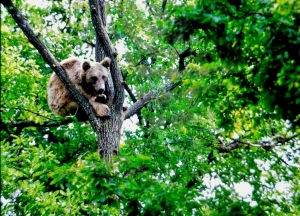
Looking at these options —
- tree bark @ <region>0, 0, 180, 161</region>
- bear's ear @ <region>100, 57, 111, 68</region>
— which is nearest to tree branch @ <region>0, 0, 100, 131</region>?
tree bark @ <region>0, 0, 180, 161</region>

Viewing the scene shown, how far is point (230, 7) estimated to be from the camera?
3.17 metres

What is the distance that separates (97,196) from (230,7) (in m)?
2.18

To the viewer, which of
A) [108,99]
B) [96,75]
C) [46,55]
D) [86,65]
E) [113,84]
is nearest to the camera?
[46,55]

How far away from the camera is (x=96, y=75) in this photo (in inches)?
283

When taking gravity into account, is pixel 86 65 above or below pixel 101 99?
above

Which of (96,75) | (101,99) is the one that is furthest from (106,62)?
(96,75)

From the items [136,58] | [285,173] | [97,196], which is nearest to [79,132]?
[136,58]

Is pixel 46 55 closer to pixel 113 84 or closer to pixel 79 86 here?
pixel 113 84

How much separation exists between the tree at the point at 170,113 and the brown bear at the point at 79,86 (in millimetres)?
309

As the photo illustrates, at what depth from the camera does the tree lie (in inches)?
130

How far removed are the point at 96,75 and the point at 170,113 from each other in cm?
198

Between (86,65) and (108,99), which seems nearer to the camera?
(108,99)

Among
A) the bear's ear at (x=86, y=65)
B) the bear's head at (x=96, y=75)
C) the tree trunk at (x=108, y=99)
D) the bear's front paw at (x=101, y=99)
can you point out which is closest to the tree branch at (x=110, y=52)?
the tree trunk at (x=108, y=99)

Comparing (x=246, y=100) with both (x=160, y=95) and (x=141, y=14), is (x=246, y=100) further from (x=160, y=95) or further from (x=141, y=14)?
(x=141, y=14)
